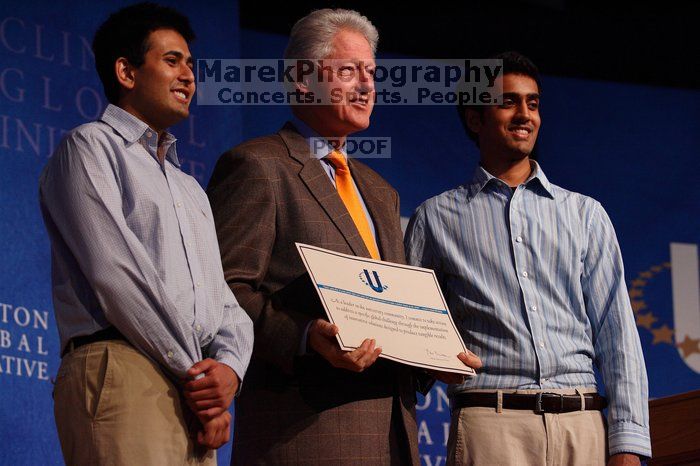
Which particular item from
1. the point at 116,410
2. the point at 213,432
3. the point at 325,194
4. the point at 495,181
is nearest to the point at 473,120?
the point at 495,181

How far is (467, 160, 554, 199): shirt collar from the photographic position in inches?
119

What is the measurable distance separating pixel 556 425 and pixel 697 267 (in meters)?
2.92

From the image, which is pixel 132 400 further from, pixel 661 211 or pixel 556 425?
pixel 661 211

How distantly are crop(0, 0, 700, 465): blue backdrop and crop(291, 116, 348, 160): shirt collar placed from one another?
1416 millimetres

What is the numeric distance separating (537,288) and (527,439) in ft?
1.31

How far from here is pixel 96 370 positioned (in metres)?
2.04

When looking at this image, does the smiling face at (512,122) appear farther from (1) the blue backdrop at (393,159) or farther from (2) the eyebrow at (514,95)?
(1) the blue backdrop at (393,159)

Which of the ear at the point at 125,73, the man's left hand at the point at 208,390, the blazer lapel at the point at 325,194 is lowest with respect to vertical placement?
the man's left hand at the point at 208,390

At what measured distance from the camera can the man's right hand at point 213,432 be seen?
6.97 ft

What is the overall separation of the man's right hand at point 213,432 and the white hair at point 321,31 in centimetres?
109

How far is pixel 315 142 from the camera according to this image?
2803 mm

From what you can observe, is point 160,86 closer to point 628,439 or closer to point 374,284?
point 374,284

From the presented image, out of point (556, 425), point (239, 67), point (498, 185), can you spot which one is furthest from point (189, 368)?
point (239, 67)

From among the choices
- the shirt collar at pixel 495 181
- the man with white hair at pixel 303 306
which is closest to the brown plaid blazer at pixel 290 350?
the man with white hair at pixel 303 306
